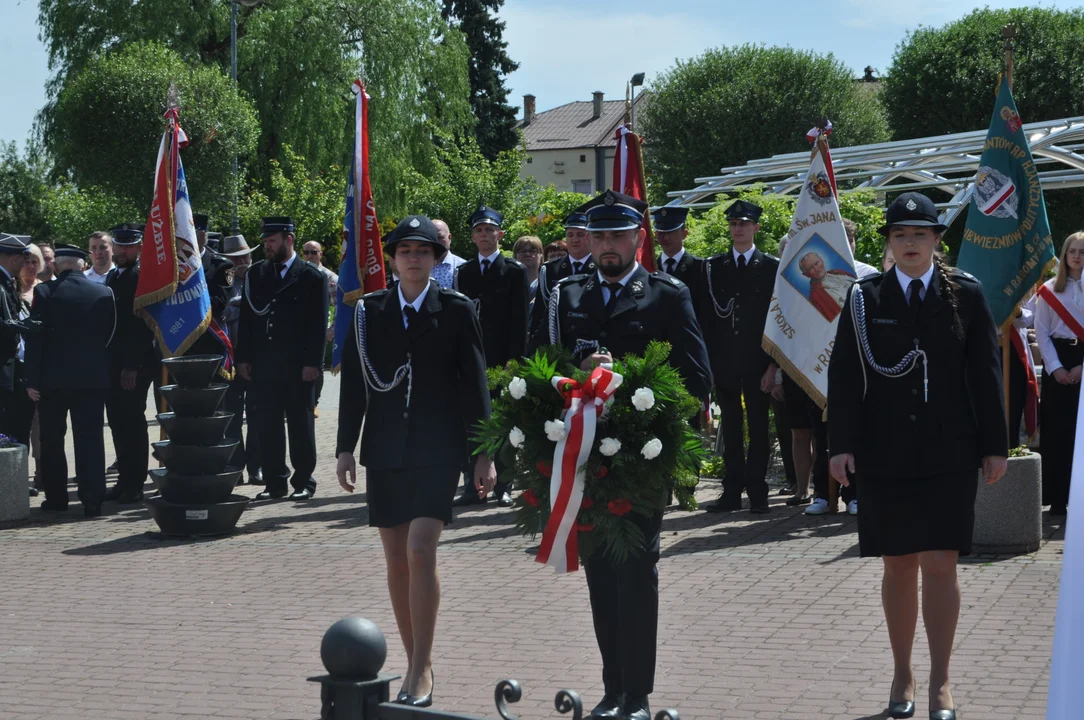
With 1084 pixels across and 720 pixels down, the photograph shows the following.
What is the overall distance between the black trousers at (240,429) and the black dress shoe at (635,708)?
23.7 ft

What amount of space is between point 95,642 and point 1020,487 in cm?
533

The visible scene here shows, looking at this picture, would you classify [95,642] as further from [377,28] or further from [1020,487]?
[377,28]

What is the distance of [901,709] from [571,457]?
5.55ft

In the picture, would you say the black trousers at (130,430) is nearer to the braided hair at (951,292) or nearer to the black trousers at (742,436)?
the black trousers at (742,436)

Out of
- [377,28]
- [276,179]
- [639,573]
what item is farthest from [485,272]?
[377,28]

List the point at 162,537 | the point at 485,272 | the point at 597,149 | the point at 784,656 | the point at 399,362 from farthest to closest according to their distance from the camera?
the point at 597,149 < the point at 485,272 < the point at 162,537 < the point at 784,656 < the point at 399,362

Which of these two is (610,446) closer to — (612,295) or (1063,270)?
(612,295)

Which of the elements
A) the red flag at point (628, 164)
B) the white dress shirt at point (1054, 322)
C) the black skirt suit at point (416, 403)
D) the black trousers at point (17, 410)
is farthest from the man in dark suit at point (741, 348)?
the black trousers at point (17, 410)

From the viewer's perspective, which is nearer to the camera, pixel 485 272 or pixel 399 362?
pixel 399 362

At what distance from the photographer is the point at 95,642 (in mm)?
6930

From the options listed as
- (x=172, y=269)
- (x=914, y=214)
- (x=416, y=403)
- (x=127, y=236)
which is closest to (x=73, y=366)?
(x=172, y=269)

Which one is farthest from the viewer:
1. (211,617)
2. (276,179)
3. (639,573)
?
(276,179)

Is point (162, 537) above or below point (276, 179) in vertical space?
below

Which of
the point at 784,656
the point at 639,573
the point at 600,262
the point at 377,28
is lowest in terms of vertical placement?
the point at 784,656
